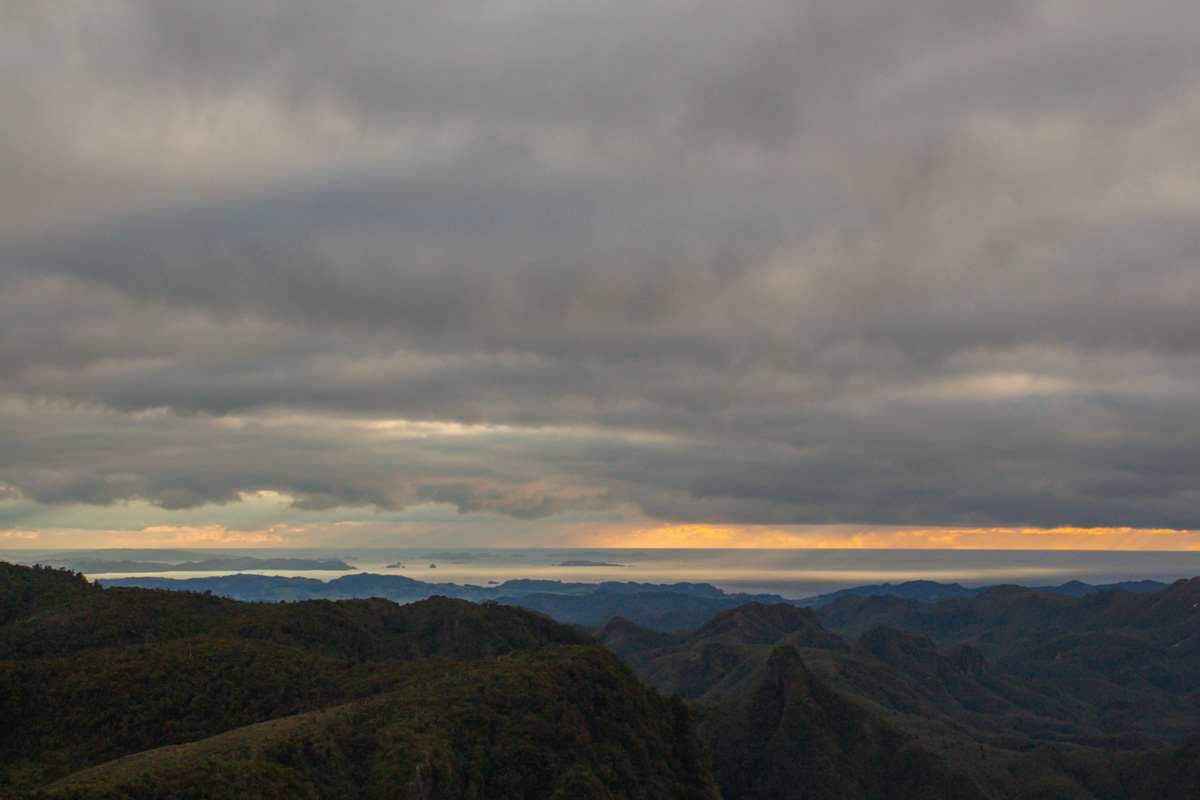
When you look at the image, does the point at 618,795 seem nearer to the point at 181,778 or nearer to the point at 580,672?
the point at 580,672

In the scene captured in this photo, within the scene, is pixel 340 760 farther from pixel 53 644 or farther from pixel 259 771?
pixel 53 644

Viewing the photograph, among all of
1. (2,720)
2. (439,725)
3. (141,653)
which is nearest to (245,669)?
(141,653)

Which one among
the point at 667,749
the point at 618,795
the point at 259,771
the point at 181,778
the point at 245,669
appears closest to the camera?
the point at 181,778

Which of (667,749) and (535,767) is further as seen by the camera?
(667,749)

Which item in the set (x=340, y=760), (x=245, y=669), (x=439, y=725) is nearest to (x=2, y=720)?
(x=245, y=669)

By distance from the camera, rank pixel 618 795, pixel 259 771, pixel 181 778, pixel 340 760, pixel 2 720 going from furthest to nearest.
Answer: pixel 618 795
pixel 2 720
pixel 340 760
pixel 259 771
pixel 181 778

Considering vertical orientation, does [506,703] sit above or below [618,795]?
above

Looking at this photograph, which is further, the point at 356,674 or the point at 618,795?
the point at 356,674

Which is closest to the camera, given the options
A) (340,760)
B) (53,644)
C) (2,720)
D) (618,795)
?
(340,760)

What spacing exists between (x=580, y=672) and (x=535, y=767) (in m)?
30.3

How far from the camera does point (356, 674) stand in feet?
532

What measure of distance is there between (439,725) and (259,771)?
3439cm

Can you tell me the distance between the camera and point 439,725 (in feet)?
408

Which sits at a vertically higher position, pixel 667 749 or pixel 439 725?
pixel 439 725
